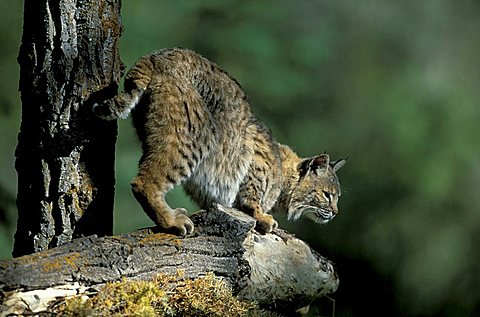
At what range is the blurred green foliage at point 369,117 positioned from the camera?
8125mm

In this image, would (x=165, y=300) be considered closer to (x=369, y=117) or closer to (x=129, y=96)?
(x=129, y=96)

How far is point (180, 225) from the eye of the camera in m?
3.93

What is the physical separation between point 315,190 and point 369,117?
346 cm

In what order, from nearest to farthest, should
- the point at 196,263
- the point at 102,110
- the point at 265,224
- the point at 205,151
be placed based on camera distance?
the point at 196,263 → the point at 102,110 → the point at 205,151 → the point at 265,224

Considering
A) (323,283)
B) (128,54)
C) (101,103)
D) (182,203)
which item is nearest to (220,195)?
(323,283)

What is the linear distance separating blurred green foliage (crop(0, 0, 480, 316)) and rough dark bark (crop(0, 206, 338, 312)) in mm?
3353

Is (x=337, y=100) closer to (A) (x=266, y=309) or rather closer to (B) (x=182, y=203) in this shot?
(B) (x=182, y=203)

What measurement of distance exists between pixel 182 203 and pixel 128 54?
1.70 meters

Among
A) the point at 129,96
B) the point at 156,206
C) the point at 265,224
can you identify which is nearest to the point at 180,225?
the point at 156,206

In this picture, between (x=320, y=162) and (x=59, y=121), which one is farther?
(x=320, y=162)

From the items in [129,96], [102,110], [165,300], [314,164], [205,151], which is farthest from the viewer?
[314,164]

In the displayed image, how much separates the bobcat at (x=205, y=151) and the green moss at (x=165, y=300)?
358mm

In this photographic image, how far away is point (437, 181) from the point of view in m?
8.24

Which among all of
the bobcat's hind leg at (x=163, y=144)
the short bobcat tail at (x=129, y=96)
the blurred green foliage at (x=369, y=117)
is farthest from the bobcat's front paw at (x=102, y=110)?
the blurred green foliage at (x=369, y=117)
